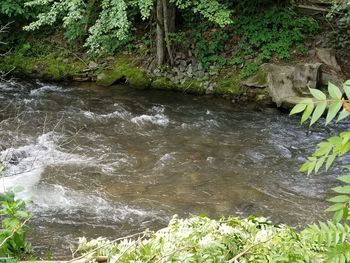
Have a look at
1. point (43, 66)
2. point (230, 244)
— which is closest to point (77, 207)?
point (230, 244)

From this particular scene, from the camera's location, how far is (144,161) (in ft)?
24.0

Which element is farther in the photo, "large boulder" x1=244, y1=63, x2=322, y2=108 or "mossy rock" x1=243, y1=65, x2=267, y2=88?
"mossy rock" x1=243, y1=65, x2=267, y2=88

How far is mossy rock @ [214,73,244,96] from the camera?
10078 mm

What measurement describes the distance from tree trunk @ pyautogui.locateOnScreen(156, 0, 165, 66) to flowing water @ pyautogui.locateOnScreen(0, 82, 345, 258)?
98cm

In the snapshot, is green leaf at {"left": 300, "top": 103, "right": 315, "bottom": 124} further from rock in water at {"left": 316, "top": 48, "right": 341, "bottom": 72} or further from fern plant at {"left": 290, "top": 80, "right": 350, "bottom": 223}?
rock in water at {"left": 316, "top": 48, "right": 341, "bottom": 72}

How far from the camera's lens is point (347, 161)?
286 inches

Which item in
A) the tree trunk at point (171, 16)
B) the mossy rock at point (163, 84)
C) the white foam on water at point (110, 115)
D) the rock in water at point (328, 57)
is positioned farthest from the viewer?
the tree trunk at point (171, 16)

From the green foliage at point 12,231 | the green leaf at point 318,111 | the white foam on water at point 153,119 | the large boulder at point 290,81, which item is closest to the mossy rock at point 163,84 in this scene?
the white foam on water at point 153,119

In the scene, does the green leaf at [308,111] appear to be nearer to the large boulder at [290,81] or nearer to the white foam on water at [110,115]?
the white foam on water at [110,115]

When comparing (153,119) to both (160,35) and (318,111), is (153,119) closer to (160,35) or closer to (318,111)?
(160,35)

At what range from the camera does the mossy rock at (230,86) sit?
10.1 meters

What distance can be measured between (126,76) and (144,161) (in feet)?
13.3

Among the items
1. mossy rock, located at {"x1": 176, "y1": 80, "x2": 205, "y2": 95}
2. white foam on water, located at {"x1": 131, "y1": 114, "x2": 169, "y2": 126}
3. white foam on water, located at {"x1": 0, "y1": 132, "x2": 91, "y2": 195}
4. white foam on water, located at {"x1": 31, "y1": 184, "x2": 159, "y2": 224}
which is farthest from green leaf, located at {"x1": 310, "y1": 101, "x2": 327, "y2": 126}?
mossy rock, located at {"x1": 176, "y1": 80, "x2": 205, "y2": 95}

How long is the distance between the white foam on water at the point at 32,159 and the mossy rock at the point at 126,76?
3215 millimetres
